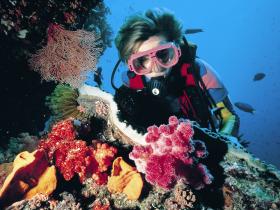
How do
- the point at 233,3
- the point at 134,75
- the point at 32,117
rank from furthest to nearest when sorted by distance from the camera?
the point at 233,3 → the point at 32,117 → the point at 134,75

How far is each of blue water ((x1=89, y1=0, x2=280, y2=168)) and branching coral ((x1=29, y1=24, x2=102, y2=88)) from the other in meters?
68.0

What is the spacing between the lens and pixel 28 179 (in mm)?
2717

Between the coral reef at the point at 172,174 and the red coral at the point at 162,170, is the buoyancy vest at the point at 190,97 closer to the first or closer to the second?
the coral reef at the point at 172,174

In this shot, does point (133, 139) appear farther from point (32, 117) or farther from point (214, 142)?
point (32, 117)

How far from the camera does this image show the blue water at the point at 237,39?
84.4m

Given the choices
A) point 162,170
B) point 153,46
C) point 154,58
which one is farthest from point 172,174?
point 153,46

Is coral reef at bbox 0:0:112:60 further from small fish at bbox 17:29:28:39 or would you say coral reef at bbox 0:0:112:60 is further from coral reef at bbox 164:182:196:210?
coral reef at bbox 164:182:196:210

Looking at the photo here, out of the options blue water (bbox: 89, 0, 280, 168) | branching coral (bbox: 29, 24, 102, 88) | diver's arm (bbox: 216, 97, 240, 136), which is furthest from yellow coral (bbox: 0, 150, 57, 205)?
blue water (bbox: 89, 0, 280, 168)

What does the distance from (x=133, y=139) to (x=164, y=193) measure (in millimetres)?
774

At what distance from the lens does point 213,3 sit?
132625mm

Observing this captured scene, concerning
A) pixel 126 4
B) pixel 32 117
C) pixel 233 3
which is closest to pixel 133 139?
pixel 32 117

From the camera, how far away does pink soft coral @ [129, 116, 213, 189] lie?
2658 millimetres

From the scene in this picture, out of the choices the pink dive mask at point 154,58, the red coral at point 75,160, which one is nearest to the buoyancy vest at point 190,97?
the pink dive mask at point 154,58

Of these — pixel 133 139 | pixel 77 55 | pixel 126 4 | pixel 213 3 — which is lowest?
pixel 133 139
